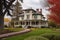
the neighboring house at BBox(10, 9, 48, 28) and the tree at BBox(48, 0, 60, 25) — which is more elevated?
the tree at BBox(48, 0, 60, 25)

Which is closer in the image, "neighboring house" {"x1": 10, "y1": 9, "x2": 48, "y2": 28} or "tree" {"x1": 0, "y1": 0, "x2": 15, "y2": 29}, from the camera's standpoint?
"tree" {"x1": 0, "y1": 0, "x2": 15, "y2": 29}

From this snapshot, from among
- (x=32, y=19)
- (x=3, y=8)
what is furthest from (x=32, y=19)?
(x=3, y=8)

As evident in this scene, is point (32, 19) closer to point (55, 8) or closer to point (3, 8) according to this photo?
point (3, 8)

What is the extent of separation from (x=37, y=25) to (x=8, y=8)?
41.5 meters

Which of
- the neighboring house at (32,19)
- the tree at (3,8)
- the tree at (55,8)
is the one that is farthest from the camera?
the neighboring house at (32,19)

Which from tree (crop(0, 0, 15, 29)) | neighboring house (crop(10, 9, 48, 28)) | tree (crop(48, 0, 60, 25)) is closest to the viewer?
tree (crop(48, 0, 60, 25))

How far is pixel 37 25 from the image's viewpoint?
78375 millimetres

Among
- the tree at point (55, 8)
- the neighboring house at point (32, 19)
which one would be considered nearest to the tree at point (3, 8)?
the tree at point (55, 8)

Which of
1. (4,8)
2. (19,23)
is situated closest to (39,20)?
(19,23)

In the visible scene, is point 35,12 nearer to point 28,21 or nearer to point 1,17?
point 28,21

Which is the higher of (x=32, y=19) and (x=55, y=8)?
(x=55, y=8)

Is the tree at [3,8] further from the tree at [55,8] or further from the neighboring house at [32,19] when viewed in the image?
the neighboring house at [32,19]

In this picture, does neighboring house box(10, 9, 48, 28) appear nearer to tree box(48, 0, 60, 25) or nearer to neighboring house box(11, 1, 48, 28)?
neighboring house box(11, 1, 48, 28)

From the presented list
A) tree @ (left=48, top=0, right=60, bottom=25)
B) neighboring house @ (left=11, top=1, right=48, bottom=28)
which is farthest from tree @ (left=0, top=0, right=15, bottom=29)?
neighboring house @ (left=11, top=1, right=48, bottom=28)
